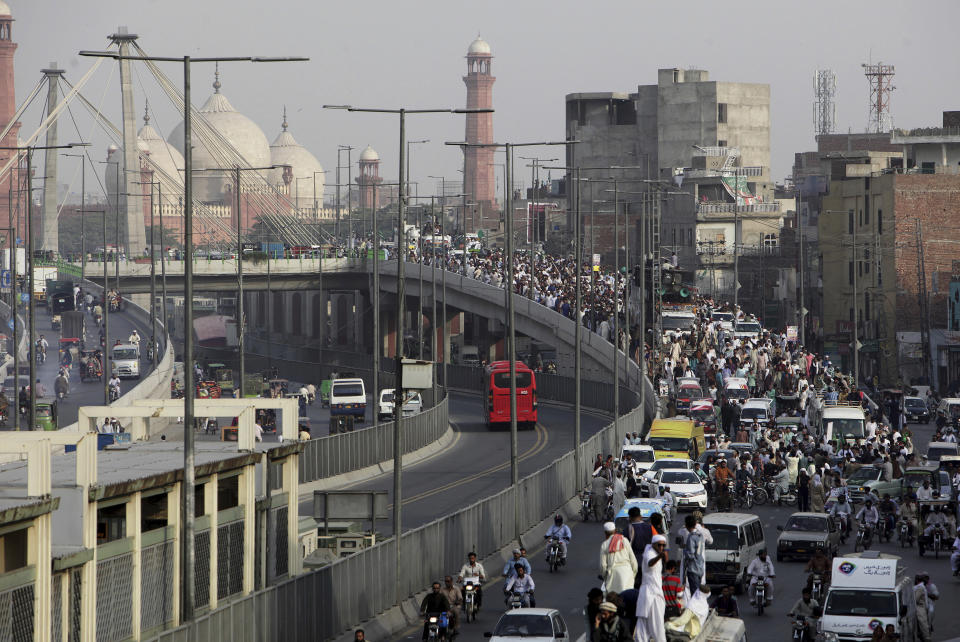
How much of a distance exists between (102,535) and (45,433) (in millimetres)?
2564

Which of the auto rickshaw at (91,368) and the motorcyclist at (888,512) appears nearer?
the motorcyclist at (888,512)

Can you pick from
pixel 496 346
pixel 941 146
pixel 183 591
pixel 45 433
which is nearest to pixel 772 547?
pixel 183 591

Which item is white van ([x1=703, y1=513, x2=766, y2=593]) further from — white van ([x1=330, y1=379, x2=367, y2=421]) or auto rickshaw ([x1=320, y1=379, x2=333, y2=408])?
auto rickshaw ([x1=320, y1=379, x2=333, y2=408])

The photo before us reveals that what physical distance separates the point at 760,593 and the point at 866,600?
10.7 ft

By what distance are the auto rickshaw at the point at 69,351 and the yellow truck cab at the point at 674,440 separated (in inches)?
1669

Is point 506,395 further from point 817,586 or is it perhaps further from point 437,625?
point 437,625

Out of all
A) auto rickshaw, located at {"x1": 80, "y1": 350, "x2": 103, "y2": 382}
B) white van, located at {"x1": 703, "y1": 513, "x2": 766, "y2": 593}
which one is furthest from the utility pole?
white van, located at {"x1": 703, "y1": 513, "x2": 766, "y2": 593}

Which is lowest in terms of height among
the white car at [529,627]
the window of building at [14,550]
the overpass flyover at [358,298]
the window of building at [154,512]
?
the white car at [529,627]

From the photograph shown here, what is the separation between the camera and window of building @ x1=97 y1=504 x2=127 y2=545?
2088 centimetres

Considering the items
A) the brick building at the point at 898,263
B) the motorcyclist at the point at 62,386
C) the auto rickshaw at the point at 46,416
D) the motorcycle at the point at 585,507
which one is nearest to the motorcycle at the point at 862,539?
the motorcycle at the point at 585,507

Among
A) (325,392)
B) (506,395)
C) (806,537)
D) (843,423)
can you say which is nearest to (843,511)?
(806,537)

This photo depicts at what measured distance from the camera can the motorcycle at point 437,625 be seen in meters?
26.2

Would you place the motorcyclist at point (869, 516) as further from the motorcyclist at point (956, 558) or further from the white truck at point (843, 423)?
the white truck at point (843, 423)

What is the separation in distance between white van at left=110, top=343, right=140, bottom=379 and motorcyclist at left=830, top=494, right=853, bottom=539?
49.9 meters
